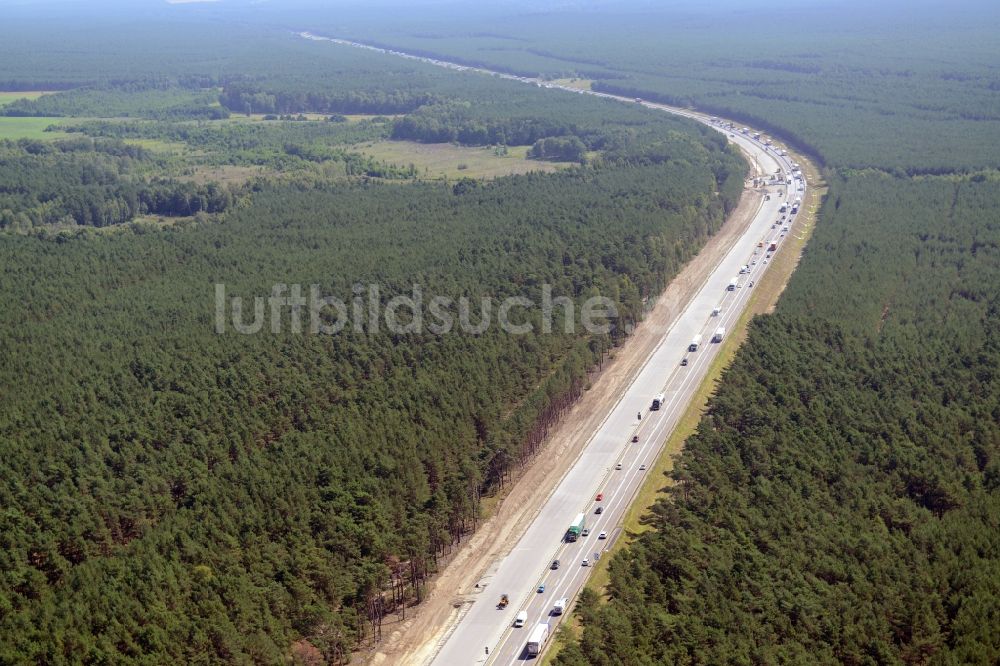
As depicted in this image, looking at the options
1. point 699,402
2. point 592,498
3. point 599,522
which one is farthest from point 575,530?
point 699,402

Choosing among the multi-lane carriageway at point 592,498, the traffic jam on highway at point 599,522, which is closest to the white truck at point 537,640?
the traffic jam on highway at point 599,522

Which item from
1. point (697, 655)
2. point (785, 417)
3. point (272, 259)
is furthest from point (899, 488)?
point (272, 259)

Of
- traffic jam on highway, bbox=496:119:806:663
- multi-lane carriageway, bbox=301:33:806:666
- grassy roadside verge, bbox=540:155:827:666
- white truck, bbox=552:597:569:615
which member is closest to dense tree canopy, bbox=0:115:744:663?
multi-lane carriageway, bbox=301:33:806:666

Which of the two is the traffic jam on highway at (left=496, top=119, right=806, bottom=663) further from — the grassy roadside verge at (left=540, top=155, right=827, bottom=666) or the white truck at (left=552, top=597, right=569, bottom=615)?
the grassy roadside verge at (left=540, top=155, right=827, bottom=666)

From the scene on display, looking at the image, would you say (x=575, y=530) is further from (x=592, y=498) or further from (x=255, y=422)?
(x=255, y=422)

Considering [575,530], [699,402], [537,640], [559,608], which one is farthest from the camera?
[699,402]

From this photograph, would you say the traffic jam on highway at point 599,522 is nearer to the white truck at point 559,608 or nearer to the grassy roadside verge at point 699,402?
the white truck at point 559,608
